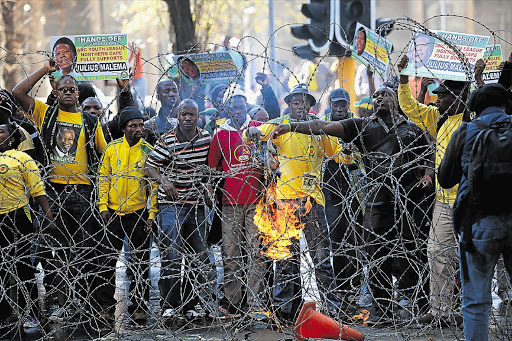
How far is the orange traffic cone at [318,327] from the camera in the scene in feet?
20.2

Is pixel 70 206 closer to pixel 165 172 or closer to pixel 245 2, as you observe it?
pixel 165 172

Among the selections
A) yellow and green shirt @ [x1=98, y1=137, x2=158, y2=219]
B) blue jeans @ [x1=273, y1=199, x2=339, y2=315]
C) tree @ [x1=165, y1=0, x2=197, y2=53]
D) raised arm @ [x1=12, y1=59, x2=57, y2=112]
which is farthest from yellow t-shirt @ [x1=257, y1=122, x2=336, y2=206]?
tree @ [x1=165, y1=0, x2=197, y2=53]

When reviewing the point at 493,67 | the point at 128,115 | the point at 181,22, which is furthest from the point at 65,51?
the point at 181,22

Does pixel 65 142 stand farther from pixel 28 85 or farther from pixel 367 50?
pixel 367 50

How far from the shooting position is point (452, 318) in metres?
6.45

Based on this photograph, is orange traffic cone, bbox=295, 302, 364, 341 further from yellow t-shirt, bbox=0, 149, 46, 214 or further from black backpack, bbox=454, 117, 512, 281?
yellow t-shirt, bbox=0, 149, 46, 214

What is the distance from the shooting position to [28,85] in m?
7.24

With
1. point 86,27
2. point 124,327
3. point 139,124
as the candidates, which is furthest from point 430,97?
point 86,27

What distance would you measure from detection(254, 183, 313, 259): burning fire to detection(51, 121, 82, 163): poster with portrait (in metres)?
1.71

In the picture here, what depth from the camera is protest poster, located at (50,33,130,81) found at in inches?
305

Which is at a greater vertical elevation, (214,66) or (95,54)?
(95,54)

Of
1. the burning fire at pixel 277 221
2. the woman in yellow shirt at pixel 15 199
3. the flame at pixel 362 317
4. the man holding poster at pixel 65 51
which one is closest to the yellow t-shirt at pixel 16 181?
the woman in yellow shirt at pixel 15 199

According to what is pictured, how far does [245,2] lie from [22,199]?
23804 millimetres

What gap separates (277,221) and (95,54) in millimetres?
2357
